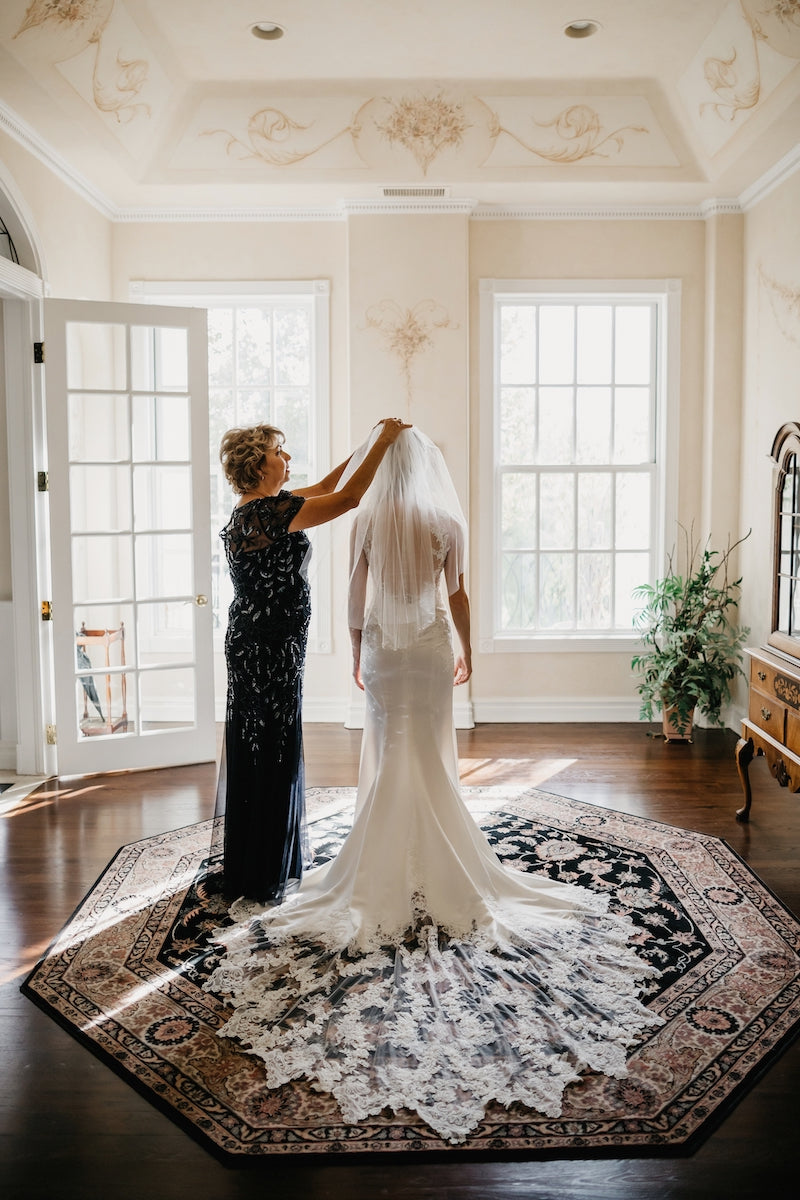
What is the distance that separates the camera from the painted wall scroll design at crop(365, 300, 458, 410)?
19.2ft

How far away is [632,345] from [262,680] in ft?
13.0

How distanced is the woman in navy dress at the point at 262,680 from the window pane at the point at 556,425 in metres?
3.12

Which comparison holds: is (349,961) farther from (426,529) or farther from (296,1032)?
(426,529)

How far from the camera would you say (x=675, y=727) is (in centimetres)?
568

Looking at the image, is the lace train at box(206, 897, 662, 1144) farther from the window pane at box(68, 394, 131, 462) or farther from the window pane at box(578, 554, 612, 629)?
the window pane at box(578, 554, 612, 629)

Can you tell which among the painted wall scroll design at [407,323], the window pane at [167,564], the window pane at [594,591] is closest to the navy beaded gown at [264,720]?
the window pane at [167,564]

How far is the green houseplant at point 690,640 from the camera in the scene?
18.6 feet

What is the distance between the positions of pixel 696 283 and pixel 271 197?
8.79ft

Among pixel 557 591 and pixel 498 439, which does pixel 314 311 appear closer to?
pixel 498 439

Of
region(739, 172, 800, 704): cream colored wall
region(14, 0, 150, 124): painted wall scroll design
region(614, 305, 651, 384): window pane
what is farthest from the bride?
region(614, 305, 651, 384): window pane

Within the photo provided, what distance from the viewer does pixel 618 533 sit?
6.23 meters

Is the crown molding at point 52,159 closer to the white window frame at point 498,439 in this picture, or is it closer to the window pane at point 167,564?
the window pane at point 167,564

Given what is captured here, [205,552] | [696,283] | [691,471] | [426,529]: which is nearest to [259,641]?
[426,529]

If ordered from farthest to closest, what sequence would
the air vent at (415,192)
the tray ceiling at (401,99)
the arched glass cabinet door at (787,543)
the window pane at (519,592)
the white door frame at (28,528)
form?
1. the window pane at (519,592)
2. the air vent at (415,192)
3. the white door frame at (28,528)
4. the tray ceiling at (401,99)
5. the arched glass cabinet door at (787,543)
